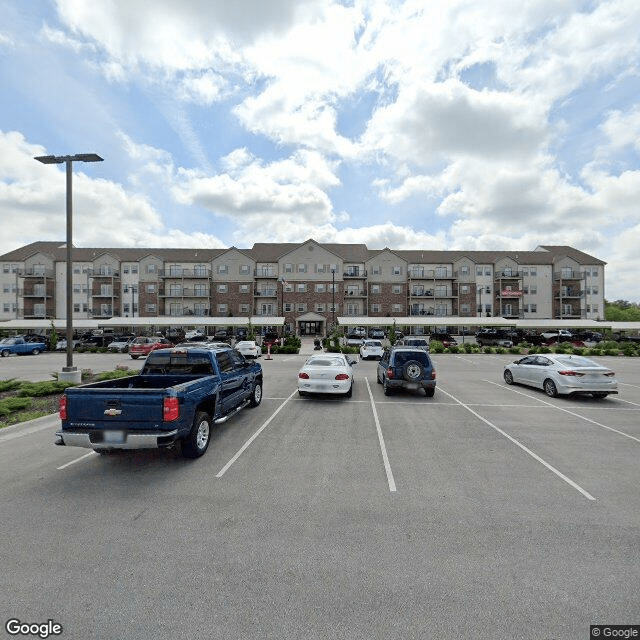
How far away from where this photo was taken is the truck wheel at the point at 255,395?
34.7 ft

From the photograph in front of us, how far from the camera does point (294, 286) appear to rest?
2162 inches

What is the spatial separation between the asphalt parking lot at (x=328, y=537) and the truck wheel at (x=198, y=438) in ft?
0.77

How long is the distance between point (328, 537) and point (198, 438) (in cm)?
340

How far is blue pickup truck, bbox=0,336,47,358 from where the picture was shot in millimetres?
30062

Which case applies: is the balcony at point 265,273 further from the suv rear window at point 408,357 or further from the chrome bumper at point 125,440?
the chrome bumper at point 125,440

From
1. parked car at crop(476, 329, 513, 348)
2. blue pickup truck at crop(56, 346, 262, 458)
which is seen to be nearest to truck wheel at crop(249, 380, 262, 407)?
blue pickup truck at crop(56, 346, 262, 458)

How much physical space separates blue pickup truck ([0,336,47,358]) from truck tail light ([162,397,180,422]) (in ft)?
112

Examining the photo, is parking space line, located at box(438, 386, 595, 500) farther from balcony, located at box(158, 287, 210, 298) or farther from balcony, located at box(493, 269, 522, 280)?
balcony, located at box(493, 269, 522, 280)

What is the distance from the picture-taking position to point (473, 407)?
1101cm

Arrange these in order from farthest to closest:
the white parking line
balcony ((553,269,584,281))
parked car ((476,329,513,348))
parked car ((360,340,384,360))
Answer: balcony ((553,269,584,281))
parked car ((476,329,513,348))
parked car ((360,340,384,360))
the white parking line

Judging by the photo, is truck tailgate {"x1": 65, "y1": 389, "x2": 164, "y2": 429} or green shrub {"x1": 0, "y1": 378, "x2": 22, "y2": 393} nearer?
truck tailgate {"x1": 65, "y1": 389, "x2": 164, "y2": 429}

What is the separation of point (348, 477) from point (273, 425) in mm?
3473

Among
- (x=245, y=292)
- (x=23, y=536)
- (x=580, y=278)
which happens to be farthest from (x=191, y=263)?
(x=580, y=278)

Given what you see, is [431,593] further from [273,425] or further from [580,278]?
[580,278]
